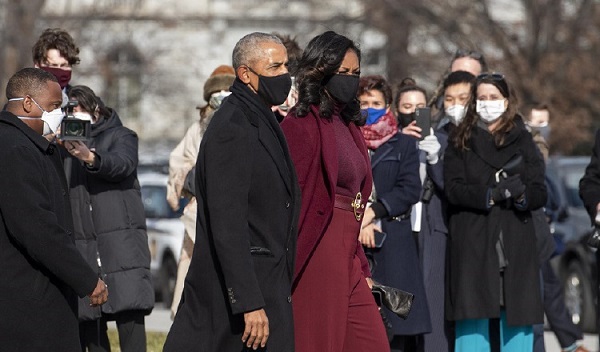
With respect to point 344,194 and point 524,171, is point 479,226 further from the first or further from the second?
point 344,194

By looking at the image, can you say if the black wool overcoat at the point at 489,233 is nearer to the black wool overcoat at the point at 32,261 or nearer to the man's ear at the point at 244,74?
the man's ear at the point at 244,74

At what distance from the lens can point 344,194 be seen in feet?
24.7

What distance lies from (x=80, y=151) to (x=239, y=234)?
2702 millimetres

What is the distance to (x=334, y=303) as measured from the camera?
24.2 ft

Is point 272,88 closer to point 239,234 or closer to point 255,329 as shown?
point 239,234

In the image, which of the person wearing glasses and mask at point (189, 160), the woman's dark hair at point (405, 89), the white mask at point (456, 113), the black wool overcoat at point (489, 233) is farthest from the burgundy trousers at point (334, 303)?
the woman's dark hair at point (405, 89)

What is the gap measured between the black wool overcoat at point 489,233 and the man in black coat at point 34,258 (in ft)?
10.6

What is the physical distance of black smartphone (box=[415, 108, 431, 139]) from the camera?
9914mm

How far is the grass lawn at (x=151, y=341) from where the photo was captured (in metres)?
12.0

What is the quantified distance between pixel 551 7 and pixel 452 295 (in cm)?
1931

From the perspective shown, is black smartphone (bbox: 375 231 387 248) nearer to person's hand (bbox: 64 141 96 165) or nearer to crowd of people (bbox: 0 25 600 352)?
crowd of people (bbox: 0 25 600 352)

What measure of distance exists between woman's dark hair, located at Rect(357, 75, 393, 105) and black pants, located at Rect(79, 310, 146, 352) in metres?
1.98

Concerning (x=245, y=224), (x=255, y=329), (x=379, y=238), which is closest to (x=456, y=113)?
(x=379, y=238)

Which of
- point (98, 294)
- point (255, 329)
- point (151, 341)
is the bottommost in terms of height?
point (151, 341)
